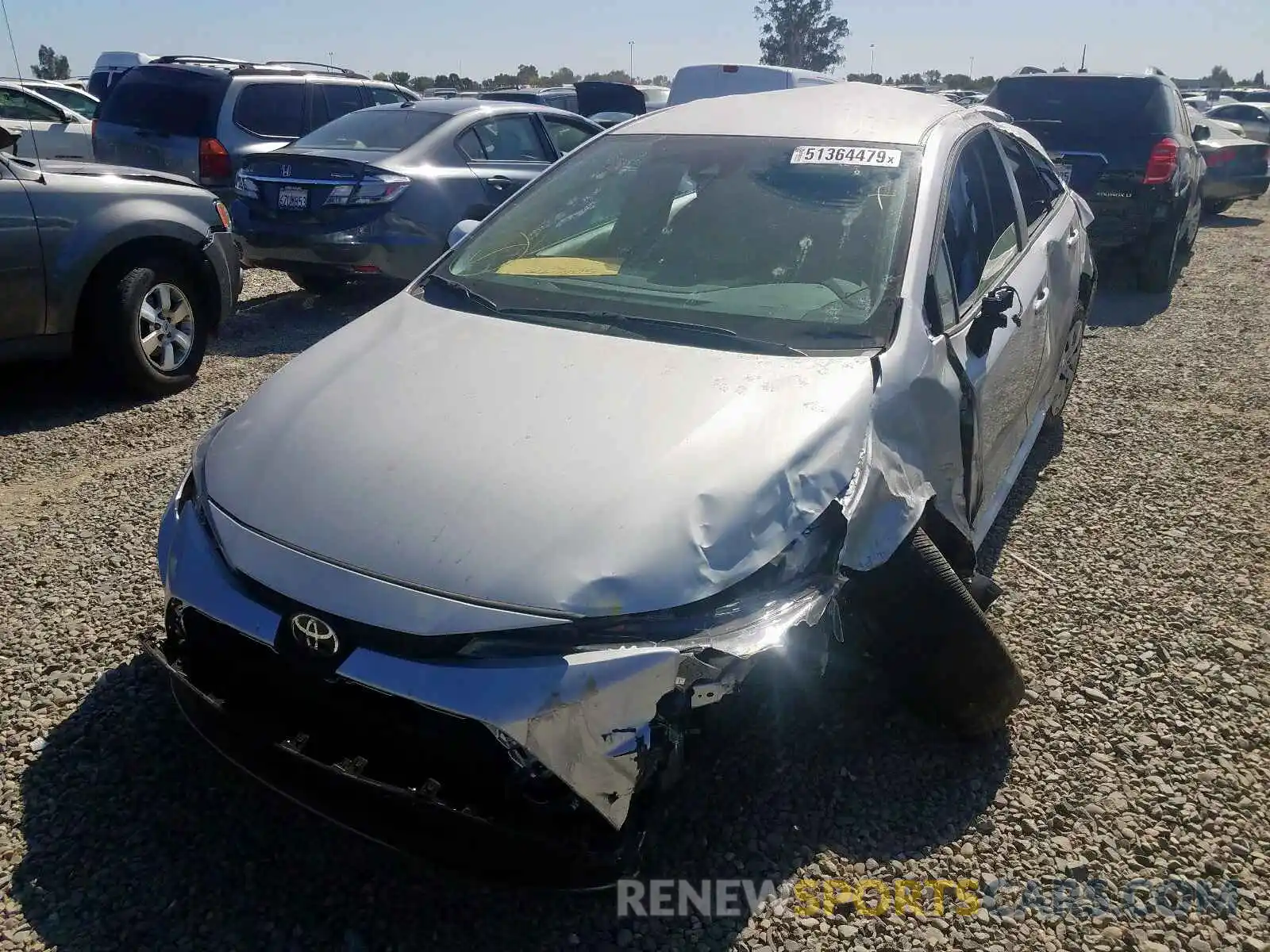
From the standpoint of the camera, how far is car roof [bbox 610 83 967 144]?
11.4ft

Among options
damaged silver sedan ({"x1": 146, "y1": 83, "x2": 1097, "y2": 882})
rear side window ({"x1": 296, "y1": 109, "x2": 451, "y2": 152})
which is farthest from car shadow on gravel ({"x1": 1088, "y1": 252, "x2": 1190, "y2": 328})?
rear side window ({"x1": 296, "y1": 109, "x2": 451, "y2": 152})

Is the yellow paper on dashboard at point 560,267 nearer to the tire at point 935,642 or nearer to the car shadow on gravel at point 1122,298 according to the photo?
the tire at point 935,642

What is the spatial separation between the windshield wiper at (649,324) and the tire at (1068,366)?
8.18 ft

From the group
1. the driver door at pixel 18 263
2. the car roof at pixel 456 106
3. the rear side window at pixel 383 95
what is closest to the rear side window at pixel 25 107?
the rear side window at pixel 383 95

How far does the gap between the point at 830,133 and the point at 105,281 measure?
406 cm

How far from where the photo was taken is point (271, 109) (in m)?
9.22

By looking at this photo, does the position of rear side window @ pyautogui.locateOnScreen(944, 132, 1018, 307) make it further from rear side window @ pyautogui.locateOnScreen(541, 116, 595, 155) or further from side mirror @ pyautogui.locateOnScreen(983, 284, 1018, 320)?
rear side window @ pyautogui.locateOnScreen(541, 116, 595, 155)

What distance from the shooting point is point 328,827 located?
252cm

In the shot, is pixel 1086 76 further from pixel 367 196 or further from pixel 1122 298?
pixel 367 196

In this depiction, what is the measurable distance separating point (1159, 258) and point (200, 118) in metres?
8.46

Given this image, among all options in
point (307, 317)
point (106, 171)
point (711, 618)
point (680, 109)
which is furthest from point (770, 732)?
point (307, 317)

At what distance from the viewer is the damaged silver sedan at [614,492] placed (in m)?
2.03

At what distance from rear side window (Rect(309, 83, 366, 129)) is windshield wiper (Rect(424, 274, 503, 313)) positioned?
6987 mm

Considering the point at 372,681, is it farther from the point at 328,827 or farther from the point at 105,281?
the point at 105,281
